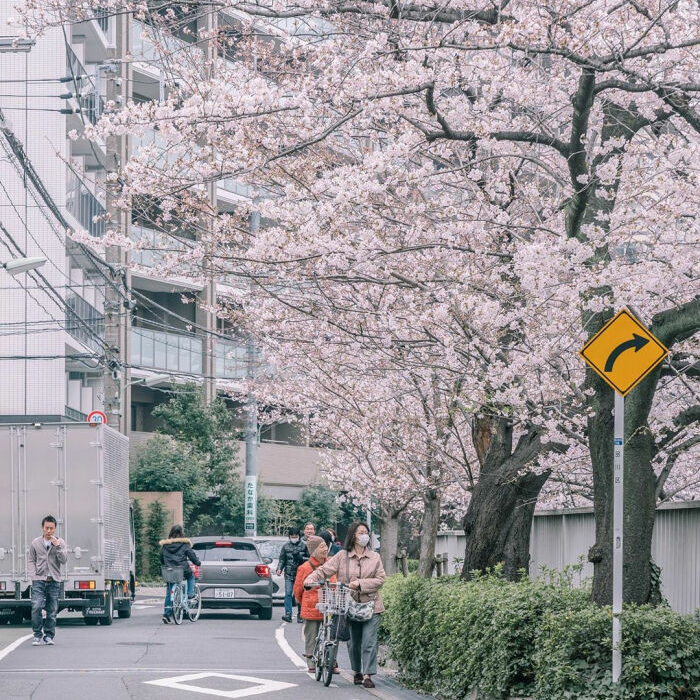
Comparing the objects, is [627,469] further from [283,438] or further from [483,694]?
[283,438]

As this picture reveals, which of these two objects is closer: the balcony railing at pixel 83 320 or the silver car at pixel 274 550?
the silver car at pixel 274 550

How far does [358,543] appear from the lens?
533 inches

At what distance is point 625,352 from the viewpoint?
918 cm

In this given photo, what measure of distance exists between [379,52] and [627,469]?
386 cm

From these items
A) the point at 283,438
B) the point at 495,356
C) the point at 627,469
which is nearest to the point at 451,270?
the point at 495,356

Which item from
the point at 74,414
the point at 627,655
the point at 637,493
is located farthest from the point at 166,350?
the point at 627,655

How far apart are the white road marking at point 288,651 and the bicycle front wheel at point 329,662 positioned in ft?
6.12

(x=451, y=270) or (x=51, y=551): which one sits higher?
(x=451, y=270)

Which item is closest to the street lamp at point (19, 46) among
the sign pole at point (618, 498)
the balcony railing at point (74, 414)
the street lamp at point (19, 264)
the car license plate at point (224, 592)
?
the street lamp at point (19, 264)

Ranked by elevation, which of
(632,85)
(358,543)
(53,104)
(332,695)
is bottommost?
(332,695)

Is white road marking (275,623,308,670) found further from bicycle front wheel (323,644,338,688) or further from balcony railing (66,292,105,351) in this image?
balcony railing (66,292,105,351)

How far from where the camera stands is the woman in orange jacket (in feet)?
47.2

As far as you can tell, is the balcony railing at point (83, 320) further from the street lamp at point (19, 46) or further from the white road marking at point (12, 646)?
the street lamp at point (19, 46)

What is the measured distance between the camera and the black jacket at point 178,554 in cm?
2170
